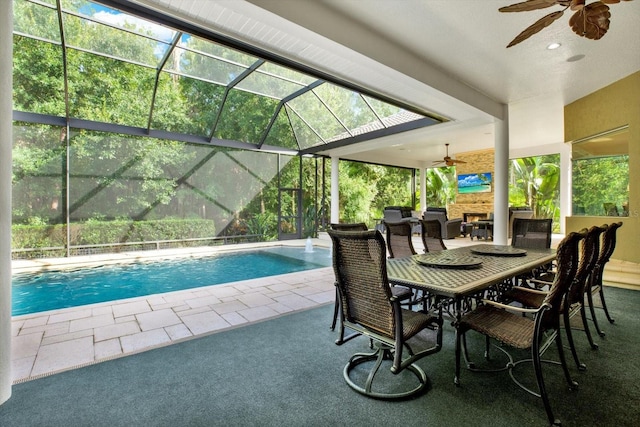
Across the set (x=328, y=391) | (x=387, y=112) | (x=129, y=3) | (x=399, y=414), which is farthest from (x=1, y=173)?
(x=387, y=112)

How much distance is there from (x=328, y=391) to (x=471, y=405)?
2.95 feet

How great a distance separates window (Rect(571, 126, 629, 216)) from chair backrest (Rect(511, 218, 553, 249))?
2514mm

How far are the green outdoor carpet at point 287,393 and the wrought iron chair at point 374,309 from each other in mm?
124

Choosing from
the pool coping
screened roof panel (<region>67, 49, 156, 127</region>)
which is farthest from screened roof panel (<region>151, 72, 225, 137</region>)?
the pool coping

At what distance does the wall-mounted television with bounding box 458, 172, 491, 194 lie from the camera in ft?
38.7

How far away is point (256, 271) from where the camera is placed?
7.13 m

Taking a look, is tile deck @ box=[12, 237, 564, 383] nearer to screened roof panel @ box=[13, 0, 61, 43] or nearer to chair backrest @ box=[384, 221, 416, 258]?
chair backrest @ box=[384, 221, 416, 258]

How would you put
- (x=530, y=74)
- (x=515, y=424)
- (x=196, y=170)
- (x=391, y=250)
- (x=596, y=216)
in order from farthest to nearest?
1. (x=196, y=170)
2. (x=596, y=216)
3. (x=530, y=74)
4. (x=391, y=250)
5. (x=515, y=424)

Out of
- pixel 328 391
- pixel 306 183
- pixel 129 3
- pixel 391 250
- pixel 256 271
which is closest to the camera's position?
pixel 328 391

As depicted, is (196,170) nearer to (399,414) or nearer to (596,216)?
(399,414)

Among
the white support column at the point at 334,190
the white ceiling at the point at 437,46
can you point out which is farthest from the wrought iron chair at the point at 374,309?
the white support column at the point at 334,190

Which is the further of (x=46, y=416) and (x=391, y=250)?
(x=391, y=250)

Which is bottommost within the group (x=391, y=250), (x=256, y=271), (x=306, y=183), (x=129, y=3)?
(x=256, y=271)

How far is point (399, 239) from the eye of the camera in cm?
382
